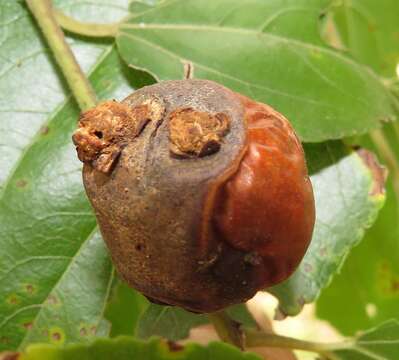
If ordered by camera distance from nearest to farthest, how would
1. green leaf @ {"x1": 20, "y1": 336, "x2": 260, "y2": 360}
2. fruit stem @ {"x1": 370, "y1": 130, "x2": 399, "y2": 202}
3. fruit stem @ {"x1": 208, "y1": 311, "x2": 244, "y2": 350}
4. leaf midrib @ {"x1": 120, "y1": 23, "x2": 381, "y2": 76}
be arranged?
green leaf @ {"x1": 20, "y1": 336, "x2": 260, "y2": 360}, fruit stem @ {"x1": 208, "y1": 311, "x2": 244, "y2": 350}, leaf midrib @ {"x1": 120, "y1": 23, "x2": 381, "y2": 76}, fruit stem @ {"x1": 370, "y1": 130, "x2": 399, "y2": 202}

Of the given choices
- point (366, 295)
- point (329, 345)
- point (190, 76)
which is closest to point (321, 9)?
point (190, 76)

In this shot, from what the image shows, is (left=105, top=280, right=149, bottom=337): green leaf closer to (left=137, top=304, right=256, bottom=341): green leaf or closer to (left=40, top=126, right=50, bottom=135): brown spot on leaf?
(left=137, top=304, right=256, bottom=341): green leaf

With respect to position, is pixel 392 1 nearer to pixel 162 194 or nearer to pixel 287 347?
pixel 287 347

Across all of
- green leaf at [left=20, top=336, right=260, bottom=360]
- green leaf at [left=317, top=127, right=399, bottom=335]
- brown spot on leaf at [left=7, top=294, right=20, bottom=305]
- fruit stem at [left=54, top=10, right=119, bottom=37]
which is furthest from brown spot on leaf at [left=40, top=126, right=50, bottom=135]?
green leaf at [left=317, top=127, right=399, bottom=335]

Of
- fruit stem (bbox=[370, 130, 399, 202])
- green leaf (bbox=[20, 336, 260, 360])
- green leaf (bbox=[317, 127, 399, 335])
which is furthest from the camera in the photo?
green leaf (bbox=[317, 127, 399, 335])

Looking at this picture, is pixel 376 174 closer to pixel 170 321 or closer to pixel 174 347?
pixel 170 321

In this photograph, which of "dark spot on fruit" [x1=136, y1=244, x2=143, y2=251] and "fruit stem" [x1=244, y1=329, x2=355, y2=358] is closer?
"dark spot on fruit" [x1=136, y1=244, x2=143, y2=251]

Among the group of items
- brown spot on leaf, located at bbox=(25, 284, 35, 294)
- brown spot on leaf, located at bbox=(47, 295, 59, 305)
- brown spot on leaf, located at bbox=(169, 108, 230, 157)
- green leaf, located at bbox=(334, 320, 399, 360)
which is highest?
brown spot on leaf, located at bbox=(169, 108, 230, 157)
